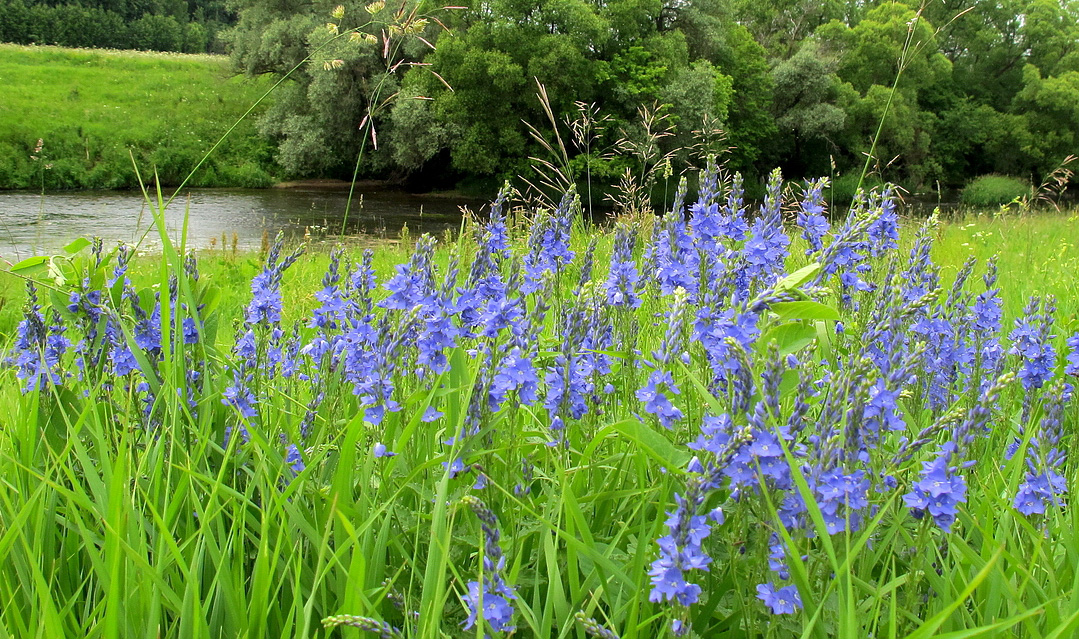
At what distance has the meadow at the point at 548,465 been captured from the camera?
44.1 inches

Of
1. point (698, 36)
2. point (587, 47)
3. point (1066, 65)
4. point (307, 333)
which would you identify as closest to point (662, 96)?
point (587, 47)

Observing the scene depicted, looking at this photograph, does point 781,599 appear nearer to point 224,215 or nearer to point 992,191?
point 224,215

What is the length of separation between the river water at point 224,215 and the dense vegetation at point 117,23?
24967 millimetres

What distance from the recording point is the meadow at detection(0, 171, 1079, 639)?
44.1 inches

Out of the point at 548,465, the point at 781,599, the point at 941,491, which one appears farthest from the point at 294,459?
the point at 941,491

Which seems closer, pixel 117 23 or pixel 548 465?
pixel 548 465

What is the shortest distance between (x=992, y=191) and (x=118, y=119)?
33080mm

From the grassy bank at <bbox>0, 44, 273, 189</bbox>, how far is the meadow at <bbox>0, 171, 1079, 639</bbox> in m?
20.4

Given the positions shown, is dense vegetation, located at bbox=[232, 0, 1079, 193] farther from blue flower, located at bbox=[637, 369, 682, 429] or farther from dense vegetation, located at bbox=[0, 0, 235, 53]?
dense vegetation, located at bbox=[0, 0, 235, 53]

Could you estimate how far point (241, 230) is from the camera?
14938 mm

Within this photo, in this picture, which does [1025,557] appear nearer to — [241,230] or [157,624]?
[157,624]

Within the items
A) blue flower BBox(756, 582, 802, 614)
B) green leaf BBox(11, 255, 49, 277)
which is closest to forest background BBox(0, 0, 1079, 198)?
green leaf BBox(11, 255, 49, 277)

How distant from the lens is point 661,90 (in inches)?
866

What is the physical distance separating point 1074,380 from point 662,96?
2070 cm
